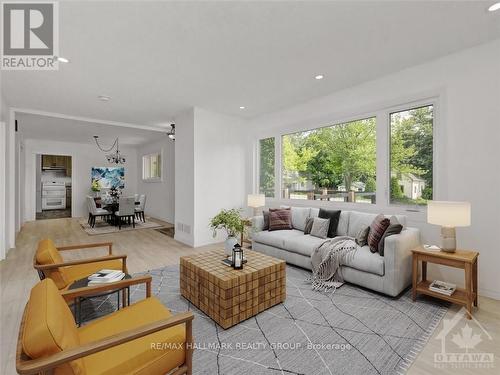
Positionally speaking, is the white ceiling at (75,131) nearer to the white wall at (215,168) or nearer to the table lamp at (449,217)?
the white wall at (215,168)

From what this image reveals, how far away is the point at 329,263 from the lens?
3166 mm

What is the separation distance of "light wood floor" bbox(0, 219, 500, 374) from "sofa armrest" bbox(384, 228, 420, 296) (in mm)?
475

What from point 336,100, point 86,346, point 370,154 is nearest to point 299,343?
point 86,346

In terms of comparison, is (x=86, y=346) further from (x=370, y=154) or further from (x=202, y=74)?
(x=370, y=154)

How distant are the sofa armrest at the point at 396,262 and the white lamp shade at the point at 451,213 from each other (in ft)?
1.34

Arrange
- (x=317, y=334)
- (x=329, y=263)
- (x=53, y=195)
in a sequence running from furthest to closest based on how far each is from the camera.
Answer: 1. (x=53, y=195)
2. (x=329, y=263)
3. (x=317, y=334)

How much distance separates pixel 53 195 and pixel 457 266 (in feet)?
45.3

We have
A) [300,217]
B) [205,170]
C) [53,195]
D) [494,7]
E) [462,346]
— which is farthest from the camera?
[53,195]

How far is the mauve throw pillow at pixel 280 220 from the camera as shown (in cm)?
434

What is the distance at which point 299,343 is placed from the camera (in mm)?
1989

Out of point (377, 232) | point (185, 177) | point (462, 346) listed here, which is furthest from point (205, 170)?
point (462, 346)

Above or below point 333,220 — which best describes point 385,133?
above

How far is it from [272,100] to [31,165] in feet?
29.5

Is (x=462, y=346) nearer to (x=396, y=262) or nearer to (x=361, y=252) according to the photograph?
(x=396, y=262)
